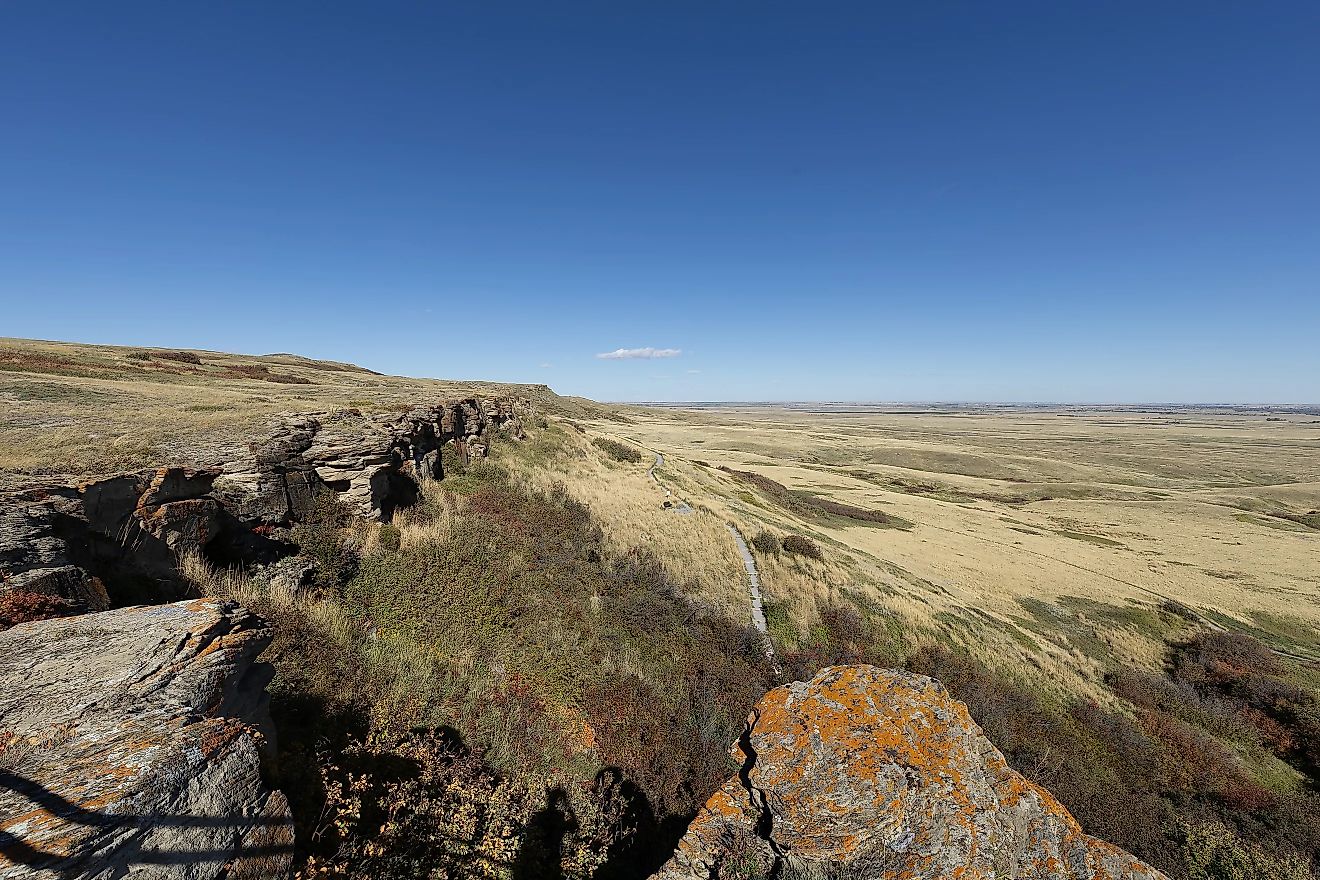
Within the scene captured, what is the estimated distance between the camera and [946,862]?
4.54 meters

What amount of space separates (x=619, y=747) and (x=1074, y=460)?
118m

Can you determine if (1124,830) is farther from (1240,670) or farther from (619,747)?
(1240,670)

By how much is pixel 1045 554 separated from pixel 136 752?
4339 centimetres

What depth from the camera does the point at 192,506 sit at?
327 inches

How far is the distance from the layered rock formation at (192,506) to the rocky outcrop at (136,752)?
184 cm

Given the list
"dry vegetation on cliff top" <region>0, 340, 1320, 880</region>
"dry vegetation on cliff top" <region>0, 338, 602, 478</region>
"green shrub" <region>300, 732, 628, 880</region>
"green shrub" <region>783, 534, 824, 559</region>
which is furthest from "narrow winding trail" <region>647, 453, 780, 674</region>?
"dry vegetation on cliff top" <region>0, 338, 602, 478</region>

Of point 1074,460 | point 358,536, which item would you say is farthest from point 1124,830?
point 1074,460

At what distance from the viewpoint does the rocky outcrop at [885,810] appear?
4.64 meters

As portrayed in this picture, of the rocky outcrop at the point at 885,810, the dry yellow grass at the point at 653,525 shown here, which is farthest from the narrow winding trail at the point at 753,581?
the rocky outcrop at the point at 885,810

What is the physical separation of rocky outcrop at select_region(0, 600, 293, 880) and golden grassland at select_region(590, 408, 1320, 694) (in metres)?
12.0

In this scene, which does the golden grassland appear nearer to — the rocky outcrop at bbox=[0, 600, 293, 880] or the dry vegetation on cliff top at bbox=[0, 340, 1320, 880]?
the dry vegetation on cliff top at bbox=[0, 340, 1320, 880]

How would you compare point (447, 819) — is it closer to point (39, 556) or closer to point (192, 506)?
point (39, 556)

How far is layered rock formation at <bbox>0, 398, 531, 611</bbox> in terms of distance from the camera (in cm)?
586

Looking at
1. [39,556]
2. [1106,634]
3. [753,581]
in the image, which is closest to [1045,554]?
[1106,634]
